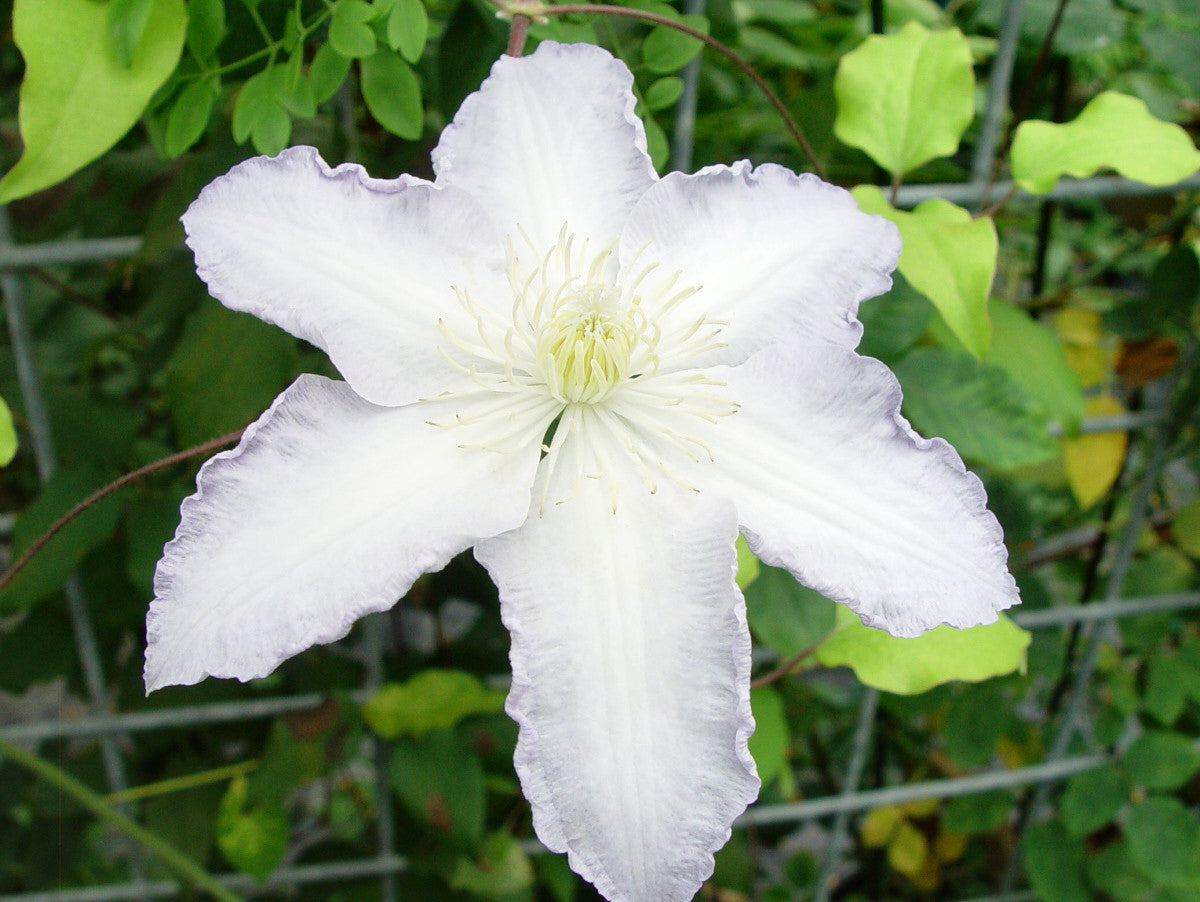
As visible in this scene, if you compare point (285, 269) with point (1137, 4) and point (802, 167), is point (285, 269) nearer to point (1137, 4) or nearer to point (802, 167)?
point (802, 167)

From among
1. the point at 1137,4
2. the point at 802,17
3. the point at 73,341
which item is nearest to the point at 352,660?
the point at 73,341

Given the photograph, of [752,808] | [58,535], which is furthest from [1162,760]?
[58,535]

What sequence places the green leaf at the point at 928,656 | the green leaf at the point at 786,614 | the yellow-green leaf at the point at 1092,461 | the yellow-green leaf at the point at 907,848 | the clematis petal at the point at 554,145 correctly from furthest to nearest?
1. the yellow-green leaf at the point at 907,848
2. the yellow-green leaf at the point at 1092,461
3. the green leaf at the point at 786,614
4. the green leaf at the point at 928,656
5. the clematis petal at the point at 554,145

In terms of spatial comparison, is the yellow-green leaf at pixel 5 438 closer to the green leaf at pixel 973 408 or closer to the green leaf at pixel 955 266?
the green leaf at pixel 955 266

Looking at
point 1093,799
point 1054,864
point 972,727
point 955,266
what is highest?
point 955,266

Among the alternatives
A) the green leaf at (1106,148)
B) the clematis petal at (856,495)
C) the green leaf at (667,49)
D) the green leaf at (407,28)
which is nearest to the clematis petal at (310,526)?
the clematis petal at (856,495)

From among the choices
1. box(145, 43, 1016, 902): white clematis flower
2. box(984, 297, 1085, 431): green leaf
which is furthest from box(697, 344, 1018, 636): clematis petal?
box(984, 297, 1085, 431): green leaf

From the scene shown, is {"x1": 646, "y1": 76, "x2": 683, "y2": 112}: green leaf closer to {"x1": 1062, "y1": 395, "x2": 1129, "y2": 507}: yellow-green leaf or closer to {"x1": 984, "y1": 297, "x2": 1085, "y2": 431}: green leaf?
{"x1": 984, "y1": 297, "x2": 1085, "y2": 431}: green leaf

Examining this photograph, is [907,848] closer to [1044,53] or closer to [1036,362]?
[1036,362]
